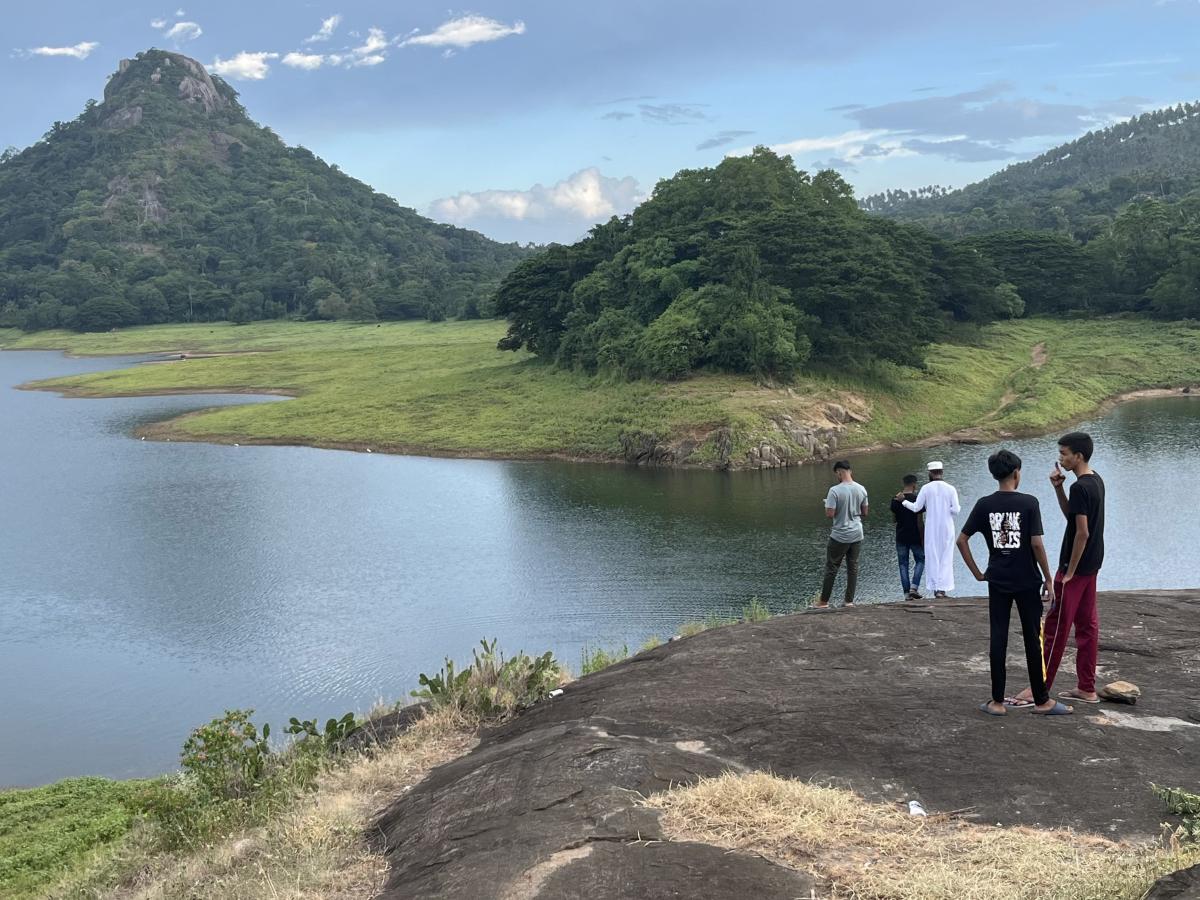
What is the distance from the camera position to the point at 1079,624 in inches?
403

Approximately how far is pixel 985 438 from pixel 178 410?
6115 centimetres

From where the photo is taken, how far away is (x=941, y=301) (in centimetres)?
8444

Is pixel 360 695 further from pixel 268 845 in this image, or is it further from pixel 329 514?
pixel 329 514

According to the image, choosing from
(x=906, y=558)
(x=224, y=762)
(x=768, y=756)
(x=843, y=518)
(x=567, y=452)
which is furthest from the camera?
(x=567, y=452)

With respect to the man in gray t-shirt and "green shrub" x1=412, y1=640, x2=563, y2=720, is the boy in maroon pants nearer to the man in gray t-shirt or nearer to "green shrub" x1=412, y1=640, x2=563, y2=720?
the man in gray t-shirt

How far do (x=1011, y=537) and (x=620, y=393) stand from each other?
5366 centimetres

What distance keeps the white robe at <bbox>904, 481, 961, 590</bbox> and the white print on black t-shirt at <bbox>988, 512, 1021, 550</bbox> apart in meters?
6.49

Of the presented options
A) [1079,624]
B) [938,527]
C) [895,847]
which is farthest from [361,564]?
[895,847]

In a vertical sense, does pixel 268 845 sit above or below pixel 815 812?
below

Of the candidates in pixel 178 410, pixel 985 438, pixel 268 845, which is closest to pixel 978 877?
pixel 268 845

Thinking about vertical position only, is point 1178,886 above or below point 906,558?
above

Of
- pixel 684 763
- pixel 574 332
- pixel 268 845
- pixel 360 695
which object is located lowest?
pixel 360 695

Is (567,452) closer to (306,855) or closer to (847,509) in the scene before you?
(847,509)

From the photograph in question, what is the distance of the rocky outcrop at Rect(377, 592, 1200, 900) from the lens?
292 inches
